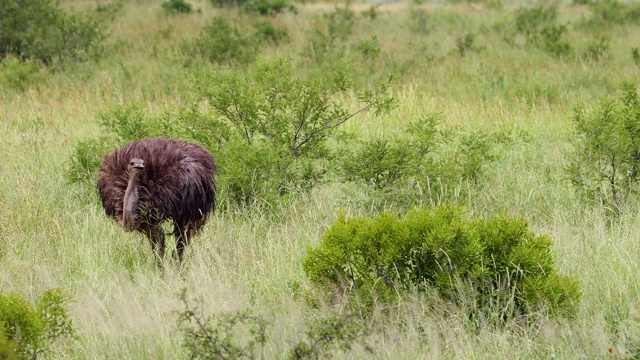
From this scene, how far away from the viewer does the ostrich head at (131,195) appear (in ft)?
16.1

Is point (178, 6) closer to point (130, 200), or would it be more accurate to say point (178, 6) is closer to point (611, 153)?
point (611, 153)

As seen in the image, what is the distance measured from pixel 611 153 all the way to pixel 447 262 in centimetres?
266

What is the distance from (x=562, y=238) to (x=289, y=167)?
234 centimetres

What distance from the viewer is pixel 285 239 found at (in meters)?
5.94

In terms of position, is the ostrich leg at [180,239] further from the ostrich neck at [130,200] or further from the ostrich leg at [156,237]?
the ostrich neck at [130,200]

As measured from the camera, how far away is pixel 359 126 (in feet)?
31.6

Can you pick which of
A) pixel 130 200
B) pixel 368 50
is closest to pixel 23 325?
pixel 130 200

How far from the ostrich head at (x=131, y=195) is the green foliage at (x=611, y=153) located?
3.50 m

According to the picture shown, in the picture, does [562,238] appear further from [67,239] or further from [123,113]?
[123,113]

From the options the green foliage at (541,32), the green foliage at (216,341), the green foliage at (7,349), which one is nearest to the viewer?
the green foliage at (7,349)

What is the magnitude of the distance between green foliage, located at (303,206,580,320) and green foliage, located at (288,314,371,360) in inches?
19.6

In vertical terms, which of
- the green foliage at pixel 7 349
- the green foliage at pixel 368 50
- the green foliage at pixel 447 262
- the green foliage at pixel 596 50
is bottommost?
the green foliage at pixel 368 50

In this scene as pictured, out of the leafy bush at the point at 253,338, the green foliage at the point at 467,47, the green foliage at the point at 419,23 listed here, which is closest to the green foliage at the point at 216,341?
the leafy bush at the point at 253,338

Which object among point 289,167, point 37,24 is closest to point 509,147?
point 289,167
